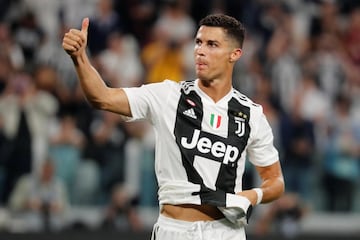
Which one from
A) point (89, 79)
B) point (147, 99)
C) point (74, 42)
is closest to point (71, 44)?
point (74, 42)

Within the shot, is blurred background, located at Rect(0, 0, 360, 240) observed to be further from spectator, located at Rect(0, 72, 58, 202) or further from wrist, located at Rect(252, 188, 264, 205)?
wrist, located at Rect(252, 188, 264, 205)

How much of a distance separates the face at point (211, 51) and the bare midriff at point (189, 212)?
0.73 metres

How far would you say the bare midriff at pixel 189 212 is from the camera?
17.8ft

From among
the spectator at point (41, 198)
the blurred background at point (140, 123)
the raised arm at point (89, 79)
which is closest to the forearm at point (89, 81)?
the raised arm at point (89, 79)

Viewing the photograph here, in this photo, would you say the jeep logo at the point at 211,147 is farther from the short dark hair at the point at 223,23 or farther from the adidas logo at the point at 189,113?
the short dark hair at the point at 223,23

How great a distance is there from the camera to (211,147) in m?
5.46

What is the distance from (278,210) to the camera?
32.9 feet

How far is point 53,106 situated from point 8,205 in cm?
118

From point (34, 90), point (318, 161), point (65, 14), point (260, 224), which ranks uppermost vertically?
point (65, 14)

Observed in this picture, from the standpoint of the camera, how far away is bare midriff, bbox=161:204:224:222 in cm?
543

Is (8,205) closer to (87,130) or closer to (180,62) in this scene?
(87,130)

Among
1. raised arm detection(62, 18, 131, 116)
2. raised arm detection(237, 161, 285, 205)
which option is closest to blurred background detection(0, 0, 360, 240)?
raised arm detection(237, 161, 285, 205)

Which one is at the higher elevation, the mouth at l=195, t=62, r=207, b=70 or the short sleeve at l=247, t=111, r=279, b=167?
the mouth at l=195, t=62, r=207, b=70

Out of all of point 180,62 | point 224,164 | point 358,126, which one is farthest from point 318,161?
point 224,164
